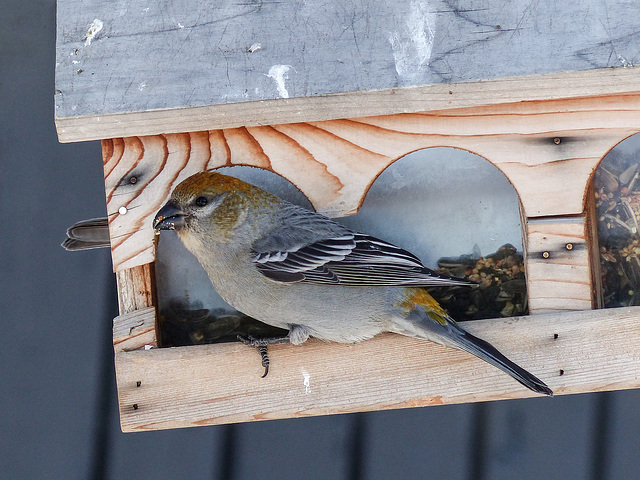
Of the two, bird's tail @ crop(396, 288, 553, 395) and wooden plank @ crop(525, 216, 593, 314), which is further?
wooden plank @ crop(525, 216, 593, 314)

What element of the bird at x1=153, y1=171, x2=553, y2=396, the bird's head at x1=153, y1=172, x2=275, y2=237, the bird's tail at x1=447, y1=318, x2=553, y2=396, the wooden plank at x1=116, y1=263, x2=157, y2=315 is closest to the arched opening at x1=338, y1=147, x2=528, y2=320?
the bird at x1=153, y1=171, x2=553, y2=396

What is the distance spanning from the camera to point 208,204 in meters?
2.95

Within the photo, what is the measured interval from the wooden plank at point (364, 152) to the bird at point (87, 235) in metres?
0.32

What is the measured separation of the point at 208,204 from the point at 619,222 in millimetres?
1491

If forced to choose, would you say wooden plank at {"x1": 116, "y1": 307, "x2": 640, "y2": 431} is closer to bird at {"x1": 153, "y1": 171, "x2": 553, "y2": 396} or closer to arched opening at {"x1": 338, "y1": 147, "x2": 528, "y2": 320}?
bird at {"x1": 153, "y1": 171, "x2": 553, "y2": 396}

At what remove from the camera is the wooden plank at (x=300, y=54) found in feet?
8.63

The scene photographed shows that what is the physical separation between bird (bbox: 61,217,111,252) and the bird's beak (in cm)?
50

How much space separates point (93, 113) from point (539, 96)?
139cm

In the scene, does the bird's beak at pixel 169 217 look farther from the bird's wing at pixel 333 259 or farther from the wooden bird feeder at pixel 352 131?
the bird's wing at pixel 333 259

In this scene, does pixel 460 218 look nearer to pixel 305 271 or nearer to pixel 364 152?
pixel 364 152

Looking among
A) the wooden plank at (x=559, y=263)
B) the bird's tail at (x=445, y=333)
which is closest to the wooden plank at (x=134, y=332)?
the bird's tail at (x=445, y=333)

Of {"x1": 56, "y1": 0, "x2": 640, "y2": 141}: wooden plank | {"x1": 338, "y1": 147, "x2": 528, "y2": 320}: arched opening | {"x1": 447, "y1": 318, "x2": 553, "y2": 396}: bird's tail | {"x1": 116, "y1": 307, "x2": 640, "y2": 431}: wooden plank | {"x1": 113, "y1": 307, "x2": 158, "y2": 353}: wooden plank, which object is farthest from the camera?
{"x1": 338, "y1": 147, "x2": 528, "y2": 320}: arched opening

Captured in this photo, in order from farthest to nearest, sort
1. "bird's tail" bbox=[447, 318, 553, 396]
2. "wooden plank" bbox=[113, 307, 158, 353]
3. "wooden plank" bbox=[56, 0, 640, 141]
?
"wooden plank" bbox=[113, 307, 158, 353] < "bird's tail" bbox=[447, 318, 553, 396] < "wooden plank" bbox=[56, 0, 640, 141]

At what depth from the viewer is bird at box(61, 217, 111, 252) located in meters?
3.24
